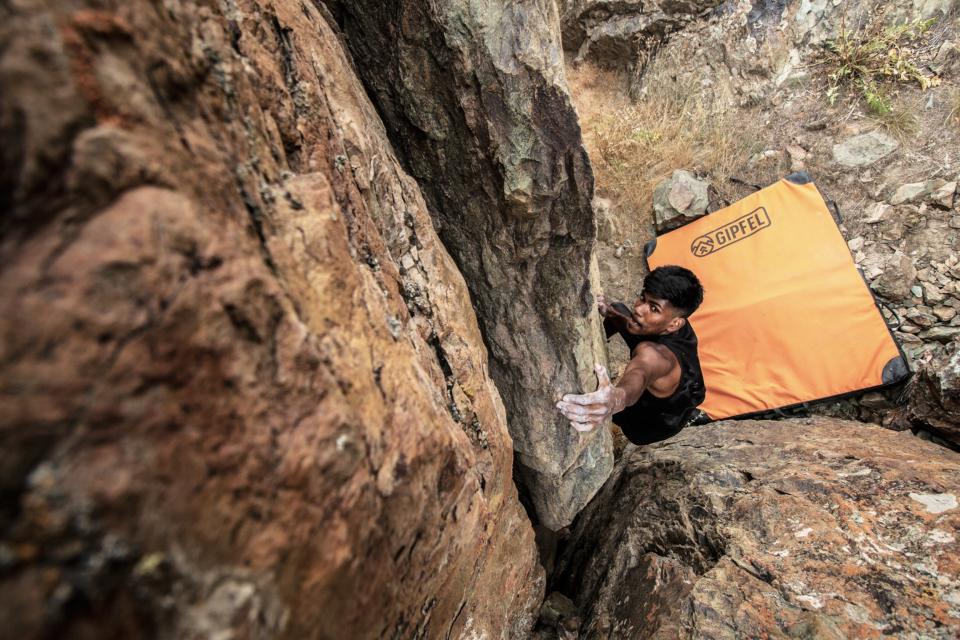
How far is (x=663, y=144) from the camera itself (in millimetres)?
3783

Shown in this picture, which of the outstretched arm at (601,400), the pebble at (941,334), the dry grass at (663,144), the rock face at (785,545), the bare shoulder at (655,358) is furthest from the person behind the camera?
the dry grass at (663,144)

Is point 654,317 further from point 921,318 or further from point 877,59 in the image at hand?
point 877,59

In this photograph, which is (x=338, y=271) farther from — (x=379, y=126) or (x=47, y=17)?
(x=379, y=126)

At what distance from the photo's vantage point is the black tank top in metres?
2.74

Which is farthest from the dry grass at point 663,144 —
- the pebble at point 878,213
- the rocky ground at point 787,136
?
the pebble at point 878,213

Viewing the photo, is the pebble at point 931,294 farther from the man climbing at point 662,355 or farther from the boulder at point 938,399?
the man climbing at point 662,355

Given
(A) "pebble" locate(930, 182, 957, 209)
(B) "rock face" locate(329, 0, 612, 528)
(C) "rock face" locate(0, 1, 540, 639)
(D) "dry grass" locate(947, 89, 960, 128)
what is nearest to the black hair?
(B) "rock face" locate(329, 0, 612, 528)

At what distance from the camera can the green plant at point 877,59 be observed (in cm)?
335

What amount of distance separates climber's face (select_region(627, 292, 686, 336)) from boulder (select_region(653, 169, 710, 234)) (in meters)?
1.19

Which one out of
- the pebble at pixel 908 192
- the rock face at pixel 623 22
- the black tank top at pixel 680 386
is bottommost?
the black tank top at pixel 680 386

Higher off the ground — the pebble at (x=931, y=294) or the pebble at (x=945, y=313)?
the pebble at (x=931, y=294)

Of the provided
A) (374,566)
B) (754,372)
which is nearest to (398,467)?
(374,566)

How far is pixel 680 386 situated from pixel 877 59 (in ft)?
10.0

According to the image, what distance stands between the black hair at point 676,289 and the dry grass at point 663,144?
127 centimetres
